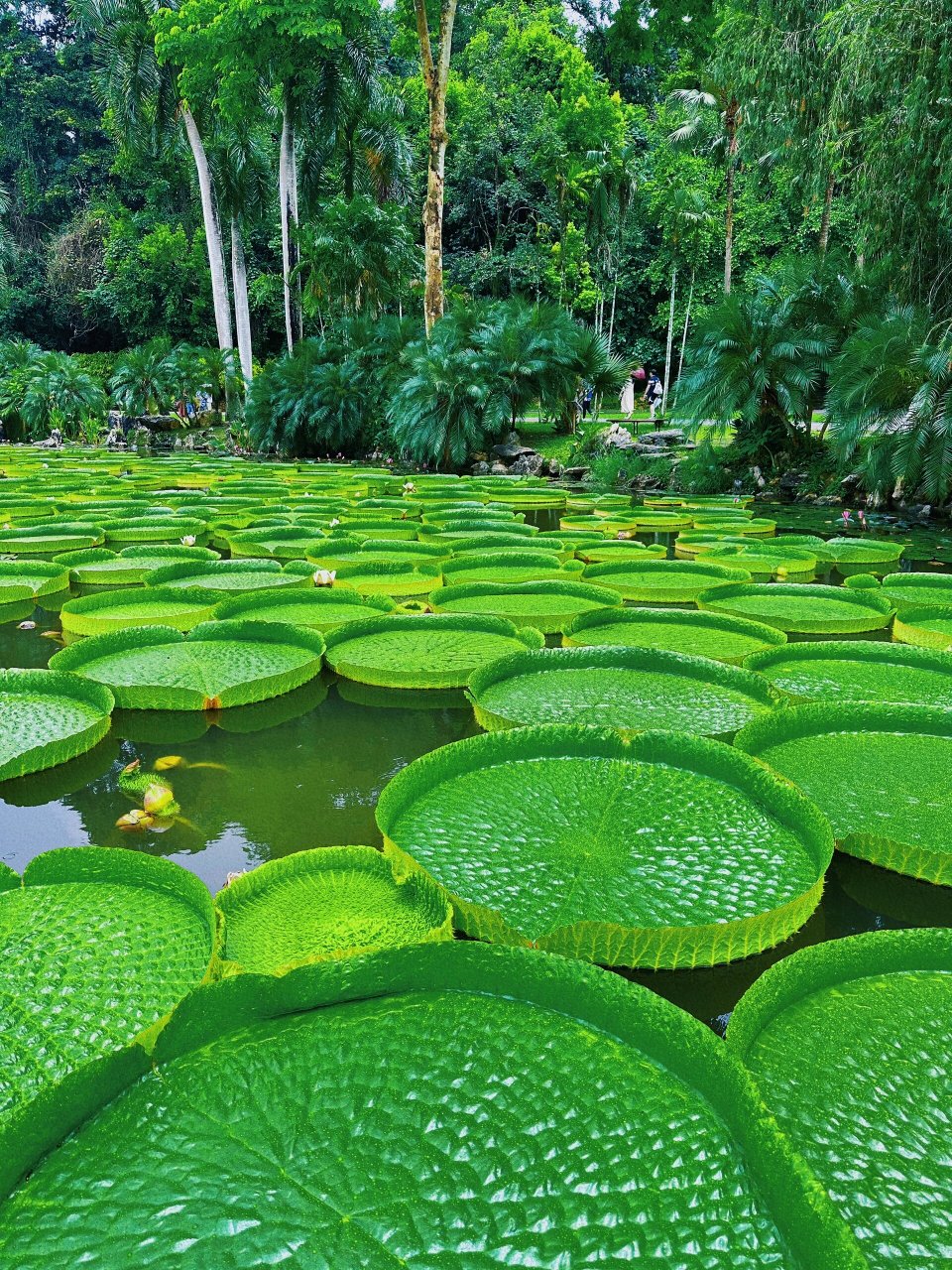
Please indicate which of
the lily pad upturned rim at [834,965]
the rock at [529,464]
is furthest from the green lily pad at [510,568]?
the rock at [529,464]

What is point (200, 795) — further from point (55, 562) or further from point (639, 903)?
point (55, 562)

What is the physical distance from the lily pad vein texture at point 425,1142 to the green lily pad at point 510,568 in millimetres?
2753

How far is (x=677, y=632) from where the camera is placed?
2.88 meters

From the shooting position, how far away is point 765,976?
37.8 inches

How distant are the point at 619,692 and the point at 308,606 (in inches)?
58.3

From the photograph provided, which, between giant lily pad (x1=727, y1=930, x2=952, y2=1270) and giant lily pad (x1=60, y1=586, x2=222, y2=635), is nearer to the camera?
giant lily pad (x1=727, y1=930, x2=952, y2=1270)

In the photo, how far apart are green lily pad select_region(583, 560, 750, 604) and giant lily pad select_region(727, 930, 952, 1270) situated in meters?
2.41

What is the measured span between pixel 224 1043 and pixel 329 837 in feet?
2.60

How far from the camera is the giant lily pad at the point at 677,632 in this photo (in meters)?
2.69

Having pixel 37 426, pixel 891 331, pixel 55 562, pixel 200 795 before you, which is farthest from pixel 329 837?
pixel 37 426

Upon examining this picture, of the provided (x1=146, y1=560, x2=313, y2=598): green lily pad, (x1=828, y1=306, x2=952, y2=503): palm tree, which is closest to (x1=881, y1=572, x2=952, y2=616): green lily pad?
(x1=146, y1=560, x2=313, y2=598): green lily pad

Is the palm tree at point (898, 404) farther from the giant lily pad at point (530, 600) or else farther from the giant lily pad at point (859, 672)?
the giant lily pad at point (859, 672)

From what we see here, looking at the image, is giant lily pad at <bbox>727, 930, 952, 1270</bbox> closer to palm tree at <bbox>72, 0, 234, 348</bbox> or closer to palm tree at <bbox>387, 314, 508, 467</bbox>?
palm tree at <bbox>387, 314, 508, 467</bbox>

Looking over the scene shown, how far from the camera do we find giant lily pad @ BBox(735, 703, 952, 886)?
4.70 feet
